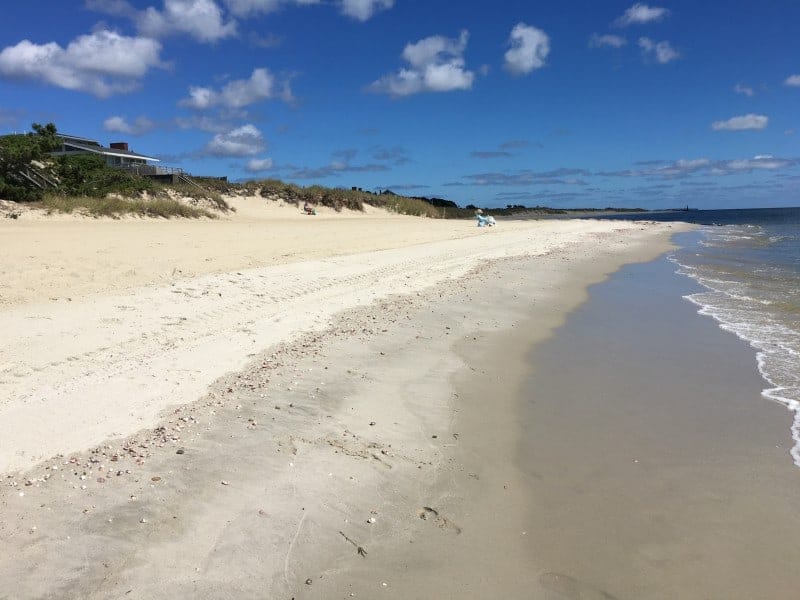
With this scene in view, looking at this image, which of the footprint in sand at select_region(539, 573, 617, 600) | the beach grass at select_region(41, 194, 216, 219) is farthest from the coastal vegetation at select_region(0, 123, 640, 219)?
the footprint in sand at select_region(539, 573, 617, 600)

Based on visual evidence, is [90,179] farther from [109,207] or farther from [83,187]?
[109,207]

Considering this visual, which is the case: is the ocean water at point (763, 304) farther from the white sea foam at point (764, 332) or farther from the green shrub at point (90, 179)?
the green shrub at point (90, 179)

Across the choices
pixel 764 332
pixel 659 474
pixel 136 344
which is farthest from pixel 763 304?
pixel 136 344

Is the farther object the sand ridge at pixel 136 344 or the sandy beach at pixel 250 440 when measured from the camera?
the sand ridge at pixel 136 344

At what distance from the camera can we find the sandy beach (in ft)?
9.93

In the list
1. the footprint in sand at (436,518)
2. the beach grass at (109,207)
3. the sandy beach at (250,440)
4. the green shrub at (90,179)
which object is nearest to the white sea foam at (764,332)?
the sandy beach at (250,440)

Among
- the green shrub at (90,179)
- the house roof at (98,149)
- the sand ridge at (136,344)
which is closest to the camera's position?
the sand ridge at (136,344)

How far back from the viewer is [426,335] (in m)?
7.99

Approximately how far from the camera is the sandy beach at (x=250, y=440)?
3.03 meters

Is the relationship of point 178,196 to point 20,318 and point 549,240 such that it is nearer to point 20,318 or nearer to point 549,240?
point 549,240

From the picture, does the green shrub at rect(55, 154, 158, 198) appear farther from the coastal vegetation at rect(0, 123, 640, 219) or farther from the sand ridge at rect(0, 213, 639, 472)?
the sand ridge at rect(0, 213, 639, 472)

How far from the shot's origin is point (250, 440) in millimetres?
4336

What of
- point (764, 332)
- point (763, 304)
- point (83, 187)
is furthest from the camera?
point (83, 187)

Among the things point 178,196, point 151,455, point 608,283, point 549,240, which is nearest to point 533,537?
point 151,455
